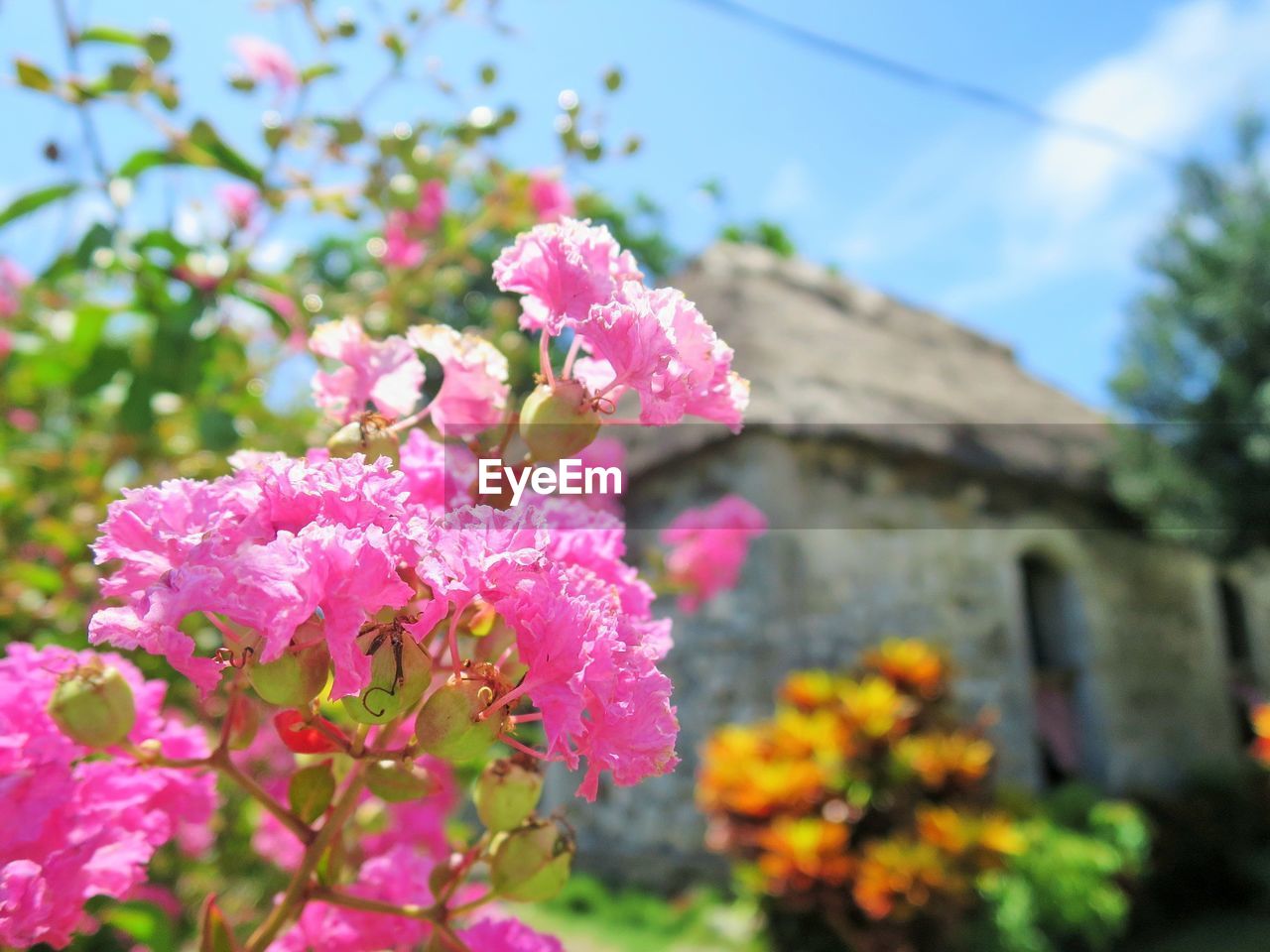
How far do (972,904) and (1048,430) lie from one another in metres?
2.92

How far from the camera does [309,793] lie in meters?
0.49

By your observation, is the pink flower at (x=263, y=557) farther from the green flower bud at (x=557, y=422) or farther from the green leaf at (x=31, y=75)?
the green leaf at (x=31, y=75)

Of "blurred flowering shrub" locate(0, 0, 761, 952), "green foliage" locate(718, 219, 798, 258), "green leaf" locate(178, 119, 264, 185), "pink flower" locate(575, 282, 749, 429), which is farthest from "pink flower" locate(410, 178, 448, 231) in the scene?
"green foliage" locate(718, 219, 798, 258)

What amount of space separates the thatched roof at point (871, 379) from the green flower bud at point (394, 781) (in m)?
3.44

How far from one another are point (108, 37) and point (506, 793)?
111cm

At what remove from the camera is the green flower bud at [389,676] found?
402 mm

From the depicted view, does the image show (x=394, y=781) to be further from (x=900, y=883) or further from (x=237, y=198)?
(x=900, y=883)

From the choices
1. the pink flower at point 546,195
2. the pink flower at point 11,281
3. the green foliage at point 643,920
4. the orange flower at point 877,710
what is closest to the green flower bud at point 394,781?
the pink flower at point 546,195

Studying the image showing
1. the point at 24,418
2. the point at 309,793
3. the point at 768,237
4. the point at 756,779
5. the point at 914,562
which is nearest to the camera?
the point at 309,793

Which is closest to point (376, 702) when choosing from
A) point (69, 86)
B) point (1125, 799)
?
point (69, 86)

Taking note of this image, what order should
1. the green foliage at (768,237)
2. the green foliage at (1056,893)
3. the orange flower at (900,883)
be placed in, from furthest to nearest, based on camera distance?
the green foliage at (768,237) → the green foliage at (1056,893) → the orange flower at (900,883)

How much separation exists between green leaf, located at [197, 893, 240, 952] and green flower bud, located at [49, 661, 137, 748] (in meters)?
0.09

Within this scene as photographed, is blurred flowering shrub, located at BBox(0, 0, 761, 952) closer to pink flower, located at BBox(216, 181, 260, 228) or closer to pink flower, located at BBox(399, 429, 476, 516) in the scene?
pink flower, located at BBox(399, 429, 476, 516)

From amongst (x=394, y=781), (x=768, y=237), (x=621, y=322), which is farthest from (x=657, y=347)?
(x=768, y=237)
